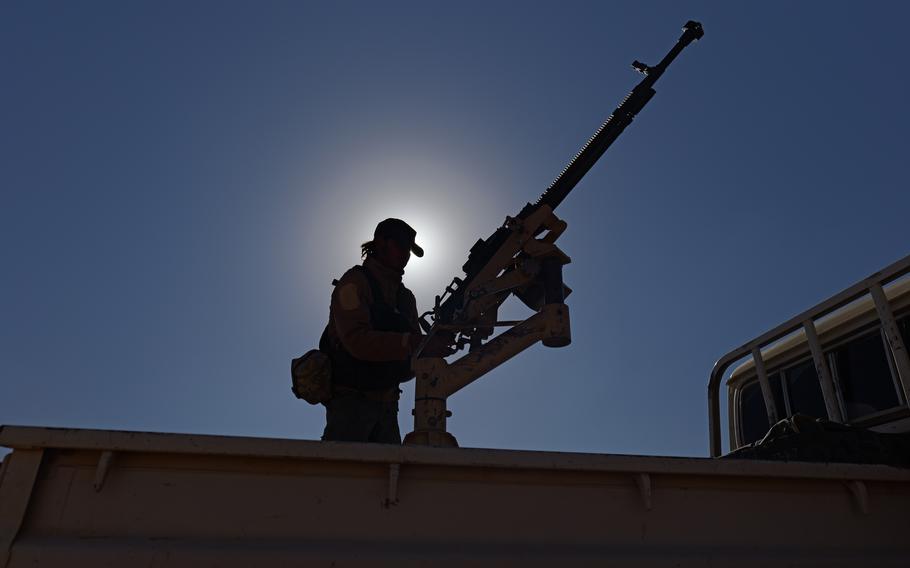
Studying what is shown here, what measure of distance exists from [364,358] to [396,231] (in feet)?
2.62

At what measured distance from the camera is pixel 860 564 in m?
1.85

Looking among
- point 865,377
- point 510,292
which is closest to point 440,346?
point 510,292

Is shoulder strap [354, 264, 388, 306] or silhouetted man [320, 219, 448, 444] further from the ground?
shoulder strap [354, 264, 388, 306]

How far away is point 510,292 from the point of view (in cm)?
523

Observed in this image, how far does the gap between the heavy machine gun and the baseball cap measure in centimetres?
69

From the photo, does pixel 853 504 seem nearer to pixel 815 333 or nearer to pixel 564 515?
pixel 564 515

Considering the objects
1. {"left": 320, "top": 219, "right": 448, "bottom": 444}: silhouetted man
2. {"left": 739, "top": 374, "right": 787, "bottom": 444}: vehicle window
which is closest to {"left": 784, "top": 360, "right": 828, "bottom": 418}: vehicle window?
{"left": 739, "top": 374, "right": 787, "bottom": 444}: vehicle window

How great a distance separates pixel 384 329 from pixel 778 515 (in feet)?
5.93

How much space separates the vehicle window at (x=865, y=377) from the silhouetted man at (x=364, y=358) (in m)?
2.17

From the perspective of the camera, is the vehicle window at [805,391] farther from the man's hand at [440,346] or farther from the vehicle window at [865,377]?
the man's hand at [440,346]

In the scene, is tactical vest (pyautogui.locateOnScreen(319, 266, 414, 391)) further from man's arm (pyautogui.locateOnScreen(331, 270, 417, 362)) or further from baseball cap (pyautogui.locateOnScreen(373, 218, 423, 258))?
baseball cap (pyautogui.locateOnScreen(373, 218, 423, 258))

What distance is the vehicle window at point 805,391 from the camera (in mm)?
3348

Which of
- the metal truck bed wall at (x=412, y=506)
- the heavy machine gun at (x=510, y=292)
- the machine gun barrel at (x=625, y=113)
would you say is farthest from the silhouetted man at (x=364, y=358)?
the machine gun barrel at (x=625, y=113)

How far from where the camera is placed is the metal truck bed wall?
1.54 meters
